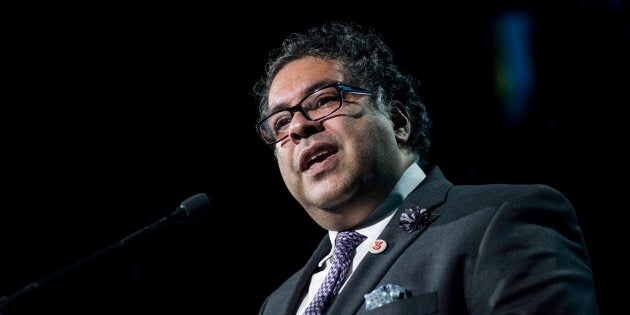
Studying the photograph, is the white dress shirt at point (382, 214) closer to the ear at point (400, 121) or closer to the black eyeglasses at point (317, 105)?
the ear at point (400, 121)

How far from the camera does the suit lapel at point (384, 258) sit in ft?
5.98

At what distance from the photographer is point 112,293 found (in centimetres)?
373

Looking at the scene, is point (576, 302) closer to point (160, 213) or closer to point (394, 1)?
point (394, 1)

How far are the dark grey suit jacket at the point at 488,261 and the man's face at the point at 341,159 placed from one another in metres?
0.26

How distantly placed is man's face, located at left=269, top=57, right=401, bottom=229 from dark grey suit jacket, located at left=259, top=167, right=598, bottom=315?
260 millimetres

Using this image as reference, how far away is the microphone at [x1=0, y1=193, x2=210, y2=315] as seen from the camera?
6.06 ft

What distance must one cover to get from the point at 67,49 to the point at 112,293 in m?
1.70

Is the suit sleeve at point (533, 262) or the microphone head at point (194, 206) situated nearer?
the suit sleeve at point (533, 262)

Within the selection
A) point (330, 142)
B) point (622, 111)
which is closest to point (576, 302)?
point (330, 142)

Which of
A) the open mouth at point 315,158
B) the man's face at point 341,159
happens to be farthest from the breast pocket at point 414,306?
the open mouth at point 315,158

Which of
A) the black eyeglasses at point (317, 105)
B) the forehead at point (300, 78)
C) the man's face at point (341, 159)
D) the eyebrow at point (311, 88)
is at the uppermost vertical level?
the forehead at point (300, 78)

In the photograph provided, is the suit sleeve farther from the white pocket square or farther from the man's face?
the man's face

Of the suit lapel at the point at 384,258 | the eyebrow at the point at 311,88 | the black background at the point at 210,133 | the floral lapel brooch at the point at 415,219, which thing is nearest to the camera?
the suit lapel at the point at 384,258

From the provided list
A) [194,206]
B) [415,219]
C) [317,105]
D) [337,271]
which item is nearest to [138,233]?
[194,206]
